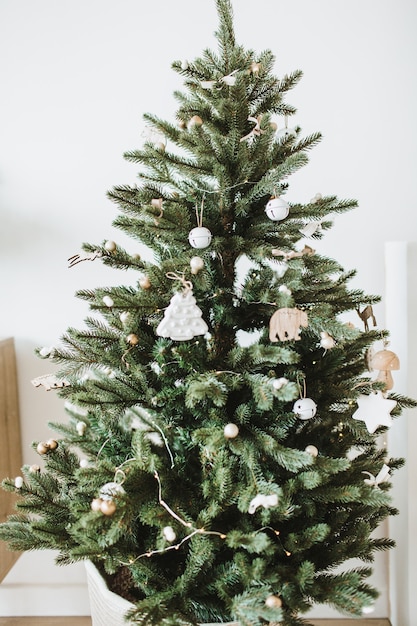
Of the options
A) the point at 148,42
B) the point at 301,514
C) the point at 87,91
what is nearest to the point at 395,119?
the point at 148,42

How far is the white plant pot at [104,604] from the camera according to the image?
83cm

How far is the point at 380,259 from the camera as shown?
146 cm

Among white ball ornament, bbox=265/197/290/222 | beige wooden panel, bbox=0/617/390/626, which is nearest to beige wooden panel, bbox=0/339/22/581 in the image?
beige wooden panel, bbox=0/617/390/626

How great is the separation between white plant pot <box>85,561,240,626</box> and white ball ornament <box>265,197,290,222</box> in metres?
0.65

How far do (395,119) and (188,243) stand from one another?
0.91m

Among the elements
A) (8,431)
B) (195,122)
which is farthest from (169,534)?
(8,431)

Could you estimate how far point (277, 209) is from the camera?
0.81 metres

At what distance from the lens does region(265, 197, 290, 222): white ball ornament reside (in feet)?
2.65

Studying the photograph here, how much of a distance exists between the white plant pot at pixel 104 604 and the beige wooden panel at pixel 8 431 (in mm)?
574

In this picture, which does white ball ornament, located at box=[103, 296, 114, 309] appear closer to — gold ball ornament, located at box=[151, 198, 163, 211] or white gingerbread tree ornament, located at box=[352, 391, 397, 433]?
gold ball ornament, located at box=[151, 198, 163, 211]

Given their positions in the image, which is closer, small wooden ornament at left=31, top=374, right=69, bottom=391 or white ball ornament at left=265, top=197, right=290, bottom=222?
white ball ornament at left=265, top=197, right=290, bottom=222

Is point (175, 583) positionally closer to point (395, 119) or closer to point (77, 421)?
point (77, 421)

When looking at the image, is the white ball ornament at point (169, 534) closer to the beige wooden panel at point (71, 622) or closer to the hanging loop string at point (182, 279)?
the hanging loop string at point (182, 279)

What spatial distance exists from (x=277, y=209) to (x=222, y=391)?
1.01 feet
